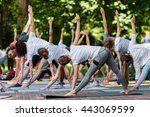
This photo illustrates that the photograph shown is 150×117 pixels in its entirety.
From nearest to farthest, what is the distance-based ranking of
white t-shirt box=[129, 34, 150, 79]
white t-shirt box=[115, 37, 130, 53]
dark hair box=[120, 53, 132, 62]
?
white t-shirt box=[129, 34, 150, 79]
dark hair box=[120, 53, 132, 62]
white t-shirt box=[115, 37, 130, 53]

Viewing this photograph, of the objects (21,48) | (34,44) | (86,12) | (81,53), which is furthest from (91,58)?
(86,12)

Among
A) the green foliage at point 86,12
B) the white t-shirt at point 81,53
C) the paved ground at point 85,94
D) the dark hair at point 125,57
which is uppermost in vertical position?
the green foliage at point 86,12

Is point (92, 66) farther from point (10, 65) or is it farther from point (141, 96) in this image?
point (10, 65)

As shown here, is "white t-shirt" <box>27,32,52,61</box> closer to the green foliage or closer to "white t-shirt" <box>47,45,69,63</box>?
"white t-shirt" <box>47,45,69,63</box>

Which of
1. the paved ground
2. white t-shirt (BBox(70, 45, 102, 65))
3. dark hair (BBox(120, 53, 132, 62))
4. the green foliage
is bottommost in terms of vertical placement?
the paved ground

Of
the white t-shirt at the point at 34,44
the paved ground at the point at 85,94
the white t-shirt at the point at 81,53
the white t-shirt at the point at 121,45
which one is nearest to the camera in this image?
the paved ground at the point at 85,94

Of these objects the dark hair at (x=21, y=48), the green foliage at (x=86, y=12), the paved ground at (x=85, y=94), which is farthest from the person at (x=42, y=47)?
the green foliage at (x=86, y=12)

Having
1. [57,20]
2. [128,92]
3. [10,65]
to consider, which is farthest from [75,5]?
[128,92]

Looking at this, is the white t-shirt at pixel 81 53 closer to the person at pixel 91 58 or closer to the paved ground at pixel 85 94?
the person at pixel 91 58

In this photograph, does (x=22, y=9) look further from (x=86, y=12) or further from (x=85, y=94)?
(x=85, y=94)

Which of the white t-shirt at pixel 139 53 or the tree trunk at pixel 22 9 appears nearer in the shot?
the white t-shirt at pixel 139 53

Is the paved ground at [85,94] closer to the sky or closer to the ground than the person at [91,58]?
closer to the ground

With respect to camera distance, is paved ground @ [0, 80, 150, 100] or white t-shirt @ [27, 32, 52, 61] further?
white t-shirt @ [27, 32, 52, 61]

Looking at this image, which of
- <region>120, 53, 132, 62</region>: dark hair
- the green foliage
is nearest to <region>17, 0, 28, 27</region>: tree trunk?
the green foliage
